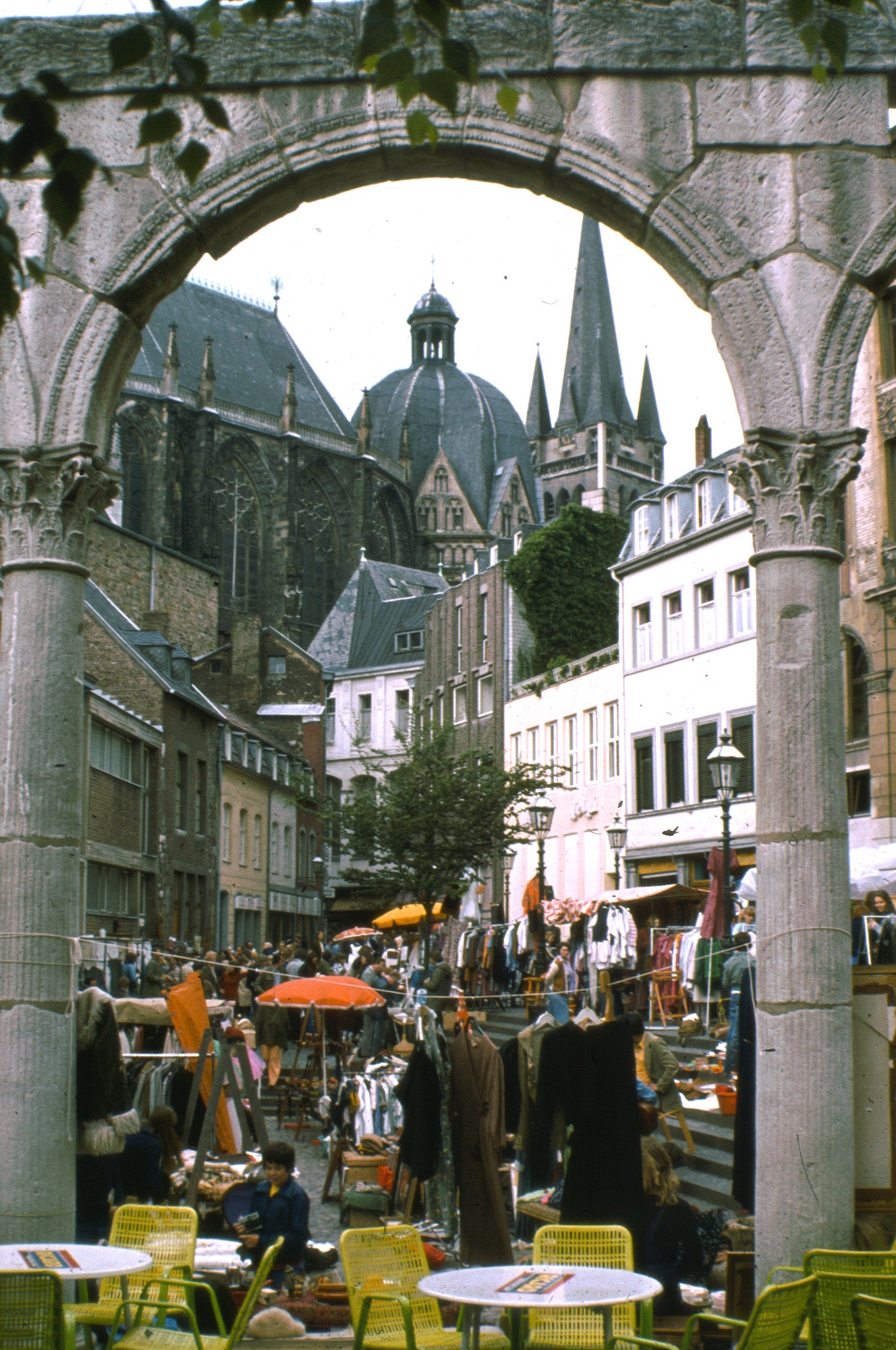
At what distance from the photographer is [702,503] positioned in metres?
36.7

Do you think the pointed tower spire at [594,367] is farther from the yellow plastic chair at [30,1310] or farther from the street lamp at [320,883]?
the yellow plastic chair at [30,1310]

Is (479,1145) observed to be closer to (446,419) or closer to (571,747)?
(571,747)

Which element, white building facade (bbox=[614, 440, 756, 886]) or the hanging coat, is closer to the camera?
the hanging coat

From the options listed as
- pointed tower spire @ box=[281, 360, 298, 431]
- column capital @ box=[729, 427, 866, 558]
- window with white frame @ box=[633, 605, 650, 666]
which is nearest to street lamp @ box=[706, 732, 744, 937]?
column capital @ box=[729, 427, 866, 558]

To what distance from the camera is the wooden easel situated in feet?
36.2

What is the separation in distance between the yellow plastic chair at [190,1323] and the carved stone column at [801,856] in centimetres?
242

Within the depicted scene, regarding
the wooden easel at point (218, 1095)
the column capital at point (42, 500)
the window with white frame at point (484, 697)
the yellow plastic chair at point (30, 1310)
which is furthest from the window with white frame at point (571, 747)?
the yellow plastic chair at point (30, 1310)

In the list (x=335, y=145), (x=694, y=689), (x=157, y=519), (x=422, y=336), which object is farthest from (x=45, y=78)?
(x=422, y=336)

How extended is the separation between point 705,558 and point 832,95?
28.2 m

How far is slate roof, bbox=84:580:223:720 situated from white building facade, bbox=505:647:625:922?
905cm

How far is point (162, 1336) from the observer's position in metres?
6.71

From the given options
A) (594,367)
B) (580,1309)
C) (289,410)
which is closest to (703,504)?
(580,1309)

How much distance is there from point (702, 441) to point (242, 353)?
47.5 meters

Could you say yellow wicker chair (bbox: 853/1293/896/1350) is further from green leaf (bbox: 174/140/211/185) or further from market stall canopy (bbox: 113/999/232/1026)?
market stall canopy (bbox: 113/999/232/1026)
